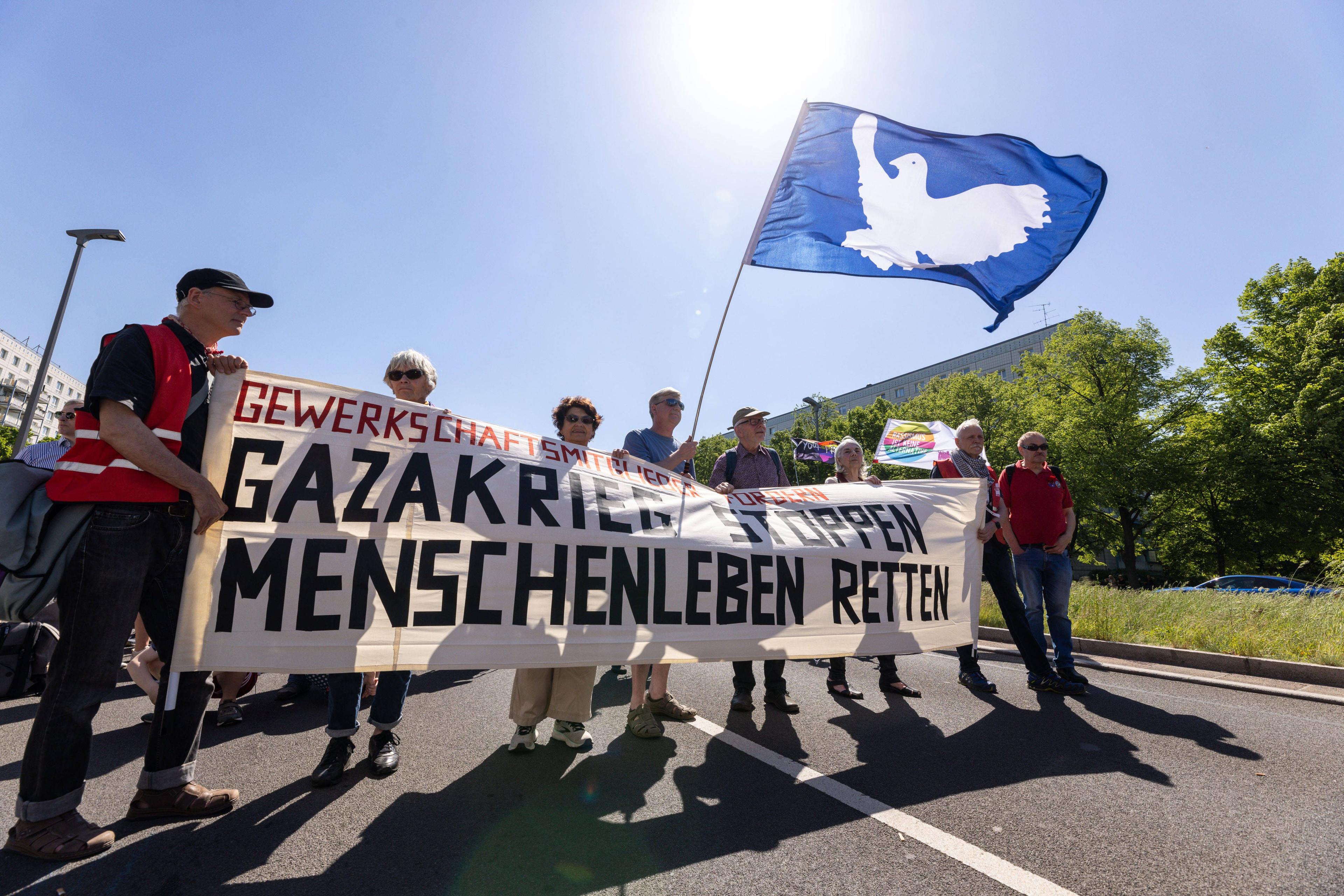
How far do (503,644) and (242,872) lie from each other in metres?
1.14

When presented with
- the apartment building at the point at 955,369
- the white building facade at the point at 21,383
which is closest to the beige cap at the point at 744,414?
the apartment building at the point at 955,369

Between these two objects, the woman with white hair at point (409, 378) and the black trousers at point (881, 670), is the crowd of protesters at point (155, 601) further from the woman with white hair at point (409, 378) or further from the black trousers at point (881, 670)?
the black trousers at point (881, 670)

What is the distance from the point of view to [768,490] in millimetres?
4285

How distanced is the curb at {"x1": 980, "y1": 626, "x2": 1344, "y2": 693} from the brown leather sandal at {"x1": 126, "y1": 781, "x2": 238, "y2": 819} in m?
6.28

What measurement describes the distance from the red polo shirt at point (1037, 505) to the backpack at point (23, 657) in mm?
7511

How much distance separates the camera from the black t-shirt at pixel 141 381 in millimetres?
2324

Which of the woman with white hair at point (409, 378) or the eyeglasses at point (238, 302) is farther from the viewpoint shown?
the woman with white hair at point (409, 378)

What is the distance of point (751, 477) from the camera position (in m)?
4.77

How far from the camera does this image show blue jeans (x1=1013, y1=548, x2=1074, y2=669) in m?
5.02

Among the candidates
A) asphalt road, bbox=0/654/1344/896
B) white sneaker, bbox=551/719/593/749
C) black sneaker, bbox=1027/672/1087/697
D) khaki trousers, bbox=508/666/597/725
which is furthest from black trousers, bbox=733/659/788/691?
black sneaker, bbox=1027/672/1087/697

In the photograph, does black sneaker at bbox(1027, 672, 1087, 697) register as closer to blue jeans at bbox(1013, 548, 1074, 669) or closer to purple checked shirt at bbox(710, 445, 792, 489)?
blue jeans at bbox(1013, 548, 1074, 669)

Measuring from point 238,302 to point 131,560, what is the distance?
1.15 m

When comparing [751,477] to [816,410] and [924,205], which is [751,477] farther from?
[816,410]

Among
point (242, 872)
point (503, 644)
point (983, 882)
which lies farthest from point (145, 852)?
point (983, 882)
